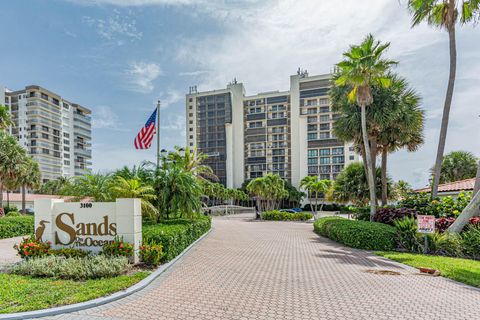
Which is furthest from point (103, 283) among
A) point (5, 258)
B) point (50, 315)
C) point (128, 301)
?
point (5, 258)

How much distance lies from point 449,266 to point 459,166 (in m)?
33.3

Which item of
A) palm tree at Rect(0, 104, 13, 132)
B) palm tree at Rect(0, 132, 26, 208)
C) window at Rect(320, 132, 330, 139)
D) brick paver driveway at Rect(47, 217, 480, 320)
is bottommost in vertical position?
brick paver driveway at Rect(47, 217, 480, 320)

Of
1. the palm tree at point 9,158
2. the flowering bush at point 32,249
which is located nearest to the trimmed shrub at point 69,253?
the flowering bush at point 32,249

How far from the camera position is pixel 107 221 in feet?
33.0

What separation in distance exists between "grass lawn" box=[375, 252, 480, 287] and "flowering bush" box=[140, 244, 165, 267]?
8.53 metres

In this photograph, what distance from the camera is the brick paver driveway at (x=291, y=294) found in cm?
584

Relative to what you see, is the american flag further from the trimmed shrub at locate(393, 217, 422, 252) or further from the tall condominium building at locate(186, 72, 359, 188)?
the tall condominium building at locate(186, 72, 359, 188)

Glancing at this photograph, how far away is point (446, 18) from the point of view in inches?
643

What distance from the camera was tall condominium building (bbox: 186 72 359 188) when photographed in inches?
3012

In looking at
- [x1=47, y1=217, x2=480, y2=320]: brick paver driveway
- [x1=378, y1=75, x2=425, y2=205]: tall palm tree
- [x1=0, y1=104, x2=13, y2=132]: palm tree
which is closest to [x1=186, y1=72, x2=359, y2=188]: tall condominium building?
[x1=378, y1=75, x2=425, y2=205]: tall palm tree

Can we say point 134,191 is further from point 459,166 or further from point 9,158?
point 459,166

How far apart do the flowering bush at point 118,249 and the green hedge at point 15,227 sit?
13212 millimetres

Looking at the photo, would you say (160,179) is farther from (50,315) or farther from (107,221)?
(50,315)

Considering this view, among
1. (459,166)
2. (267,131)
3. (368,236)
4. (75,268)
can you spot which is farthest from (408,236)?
(267,131)
